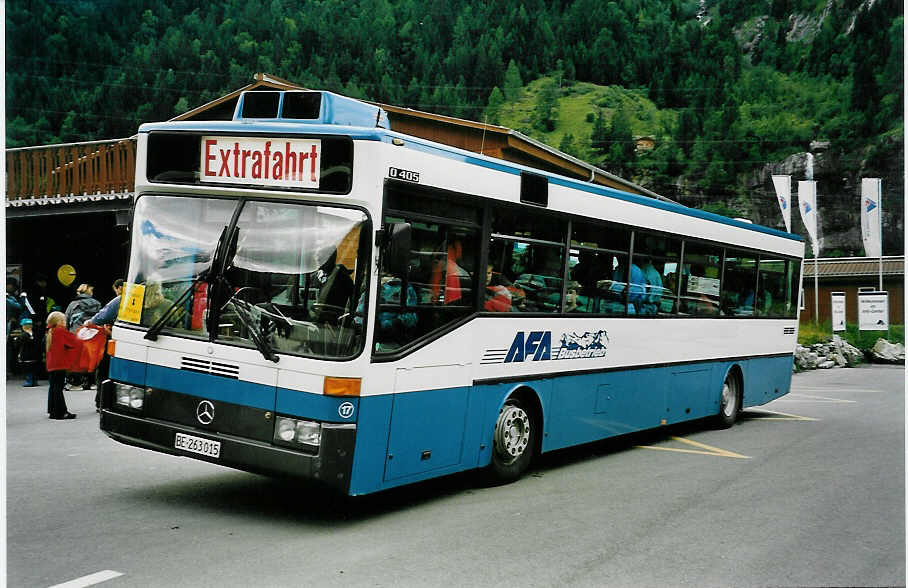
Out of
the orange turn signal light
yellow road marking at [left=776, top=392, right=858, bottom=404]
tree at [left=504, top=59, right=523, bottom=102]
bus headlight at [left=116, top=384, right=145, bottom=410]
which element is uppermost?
tree at [left=504, top=59, right=523, bottom=102]

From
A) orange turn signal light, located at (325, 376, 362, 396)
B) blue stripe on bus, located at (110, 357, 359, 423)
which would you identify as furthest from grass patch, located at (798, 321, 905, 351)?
blue stripe on bus, located at (110, 357, 359, 423)

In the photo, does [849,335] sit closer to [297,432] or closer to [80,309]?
[80,309]

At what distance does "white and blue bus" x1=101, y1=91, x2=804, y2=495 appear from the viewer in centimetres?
652

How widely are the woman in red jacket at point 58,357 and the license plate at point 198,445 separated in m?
6.03

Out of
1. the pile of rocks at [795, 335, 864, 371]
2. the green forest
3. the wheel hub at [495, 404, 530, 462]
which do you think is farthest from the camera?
the green forest

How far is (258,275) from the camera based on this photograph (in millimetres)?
6660

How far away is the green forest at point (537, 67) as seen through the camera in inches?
2344

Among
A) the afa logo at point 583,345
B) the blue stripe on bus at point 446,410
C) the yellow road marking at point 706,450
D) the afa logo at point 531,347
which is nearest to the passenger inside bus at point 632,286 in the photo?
the afa logo at point 583,345

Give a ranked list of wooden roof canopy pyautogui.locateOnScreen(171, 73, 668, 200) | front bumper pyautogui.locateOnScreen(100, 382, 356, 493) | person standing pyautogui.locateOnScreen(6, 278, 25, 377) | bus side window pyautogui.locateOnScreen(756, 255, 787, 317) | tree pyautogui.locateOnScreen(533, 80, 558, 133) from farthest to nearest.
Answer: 1. tree pyautogui.locateOnScreen(533, 80, 558, 133)
2. wooden roof canopy pyautogui.locateOnScreen(171, 73, 668, 200)
3. person standing pyautogui.locateOnScreen(6, 278, 25, 377)
4. bus side window pyautogui.locateOnScreen(756, 255, 787, 317)
5. front bumper pyautogui.locateOnScreen(100, 382, 356, 493)

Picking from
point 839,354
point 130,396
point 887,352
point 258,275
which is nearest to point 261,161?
point 258,275

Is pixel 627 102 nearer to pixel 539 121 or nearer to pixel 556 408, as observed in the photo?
pixel 539 121

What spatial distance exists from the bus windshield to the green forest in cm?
4146

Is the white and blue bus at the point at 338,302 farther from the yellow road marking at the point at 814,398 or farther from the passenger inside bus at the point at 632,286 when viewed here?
the yellow road marking at the point at 814,398

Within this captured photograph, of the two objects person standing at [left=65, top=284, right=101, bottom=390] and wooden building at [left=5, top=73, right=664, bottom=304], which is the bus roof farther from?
wooden building at [left=5, top=73, right=664, bottom=304]
